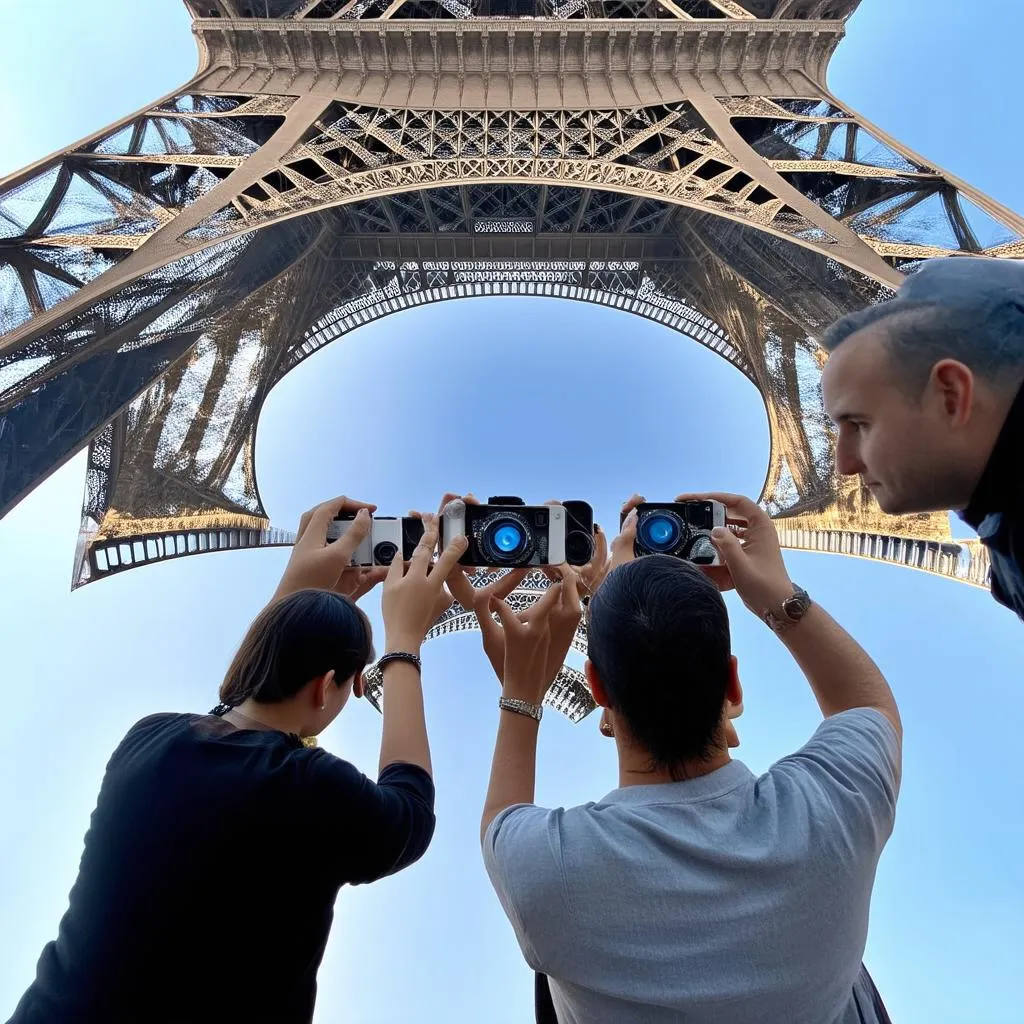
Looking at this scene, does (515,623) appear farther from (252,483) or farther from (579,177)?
(252,483)

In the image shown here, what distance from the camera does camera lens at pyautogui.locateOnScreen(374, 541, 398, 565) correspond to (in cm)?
230

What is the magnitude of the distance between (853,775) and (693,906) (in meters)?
0.37

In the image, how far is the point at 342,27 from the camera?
13.5 meters

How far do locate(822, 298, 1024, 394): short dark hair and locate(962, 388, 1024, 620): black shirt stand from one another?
0.07 meters

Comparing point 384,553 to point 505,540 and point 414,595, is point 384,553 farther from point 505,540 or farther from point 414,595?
point 414,595

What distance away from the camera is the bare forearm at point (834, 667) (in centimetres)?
145

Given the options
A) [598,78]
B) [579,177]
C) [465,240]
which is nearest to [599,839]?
[579,177]

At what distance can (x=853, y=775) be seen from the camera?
1.21m

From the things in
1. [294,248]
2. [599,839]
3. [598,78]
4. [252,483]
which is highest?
[598,78]

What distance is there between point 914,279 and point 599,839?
1.17 metres

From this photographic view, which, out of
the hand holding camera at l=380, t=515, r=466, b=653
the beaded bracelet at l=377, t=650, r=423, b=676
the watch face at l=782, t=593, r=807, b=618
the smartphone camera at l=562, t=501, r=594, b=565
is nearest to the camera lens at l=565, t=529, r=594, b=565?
the smartphone camera at l=562, t=501, r=594, b=565

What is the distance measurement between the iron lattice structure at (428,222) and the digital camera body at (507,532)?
25.4 feet

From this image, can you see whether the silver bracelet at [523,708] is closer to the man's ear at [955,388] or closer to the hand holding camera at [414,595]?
the hand holding camera at [414,595]

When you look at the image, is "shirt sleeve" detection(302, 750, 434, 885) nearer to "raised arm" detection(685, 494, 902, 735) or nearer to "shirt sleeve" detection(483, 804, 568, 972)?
"shirt sleeve" detection(483, 804, 568, 972)
